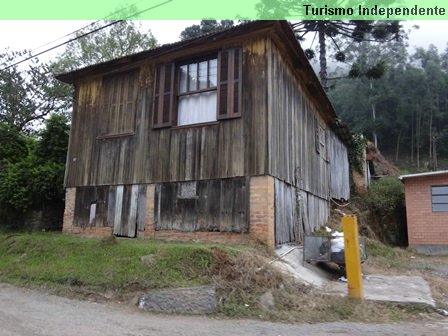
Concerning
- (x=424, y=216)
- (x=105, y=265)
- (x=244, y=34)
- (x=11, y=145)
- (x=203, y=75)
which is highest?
(x=244, y=34)

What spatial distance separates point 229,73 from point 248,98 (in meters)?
0.82

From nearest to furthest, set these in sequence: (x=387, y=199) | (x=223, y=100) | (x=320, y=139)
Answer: (x=223, y=100)
(x=320, y=139)
(x=387, y=199)

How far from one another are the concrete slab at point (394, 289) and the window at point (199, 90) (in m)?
4.60

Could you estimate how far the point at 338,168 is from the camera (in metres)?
18.5

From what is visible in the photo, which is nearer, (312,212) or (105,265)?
(105,265)

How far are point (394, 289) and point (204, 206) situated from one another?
4.55 meters

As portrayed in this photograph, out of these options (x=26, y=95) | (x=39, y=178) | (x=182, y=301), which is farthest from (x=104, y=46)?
(x=182, y=301)

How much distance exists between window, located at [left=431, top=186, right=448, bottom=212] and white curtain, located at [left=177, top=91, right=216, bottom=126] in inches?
463

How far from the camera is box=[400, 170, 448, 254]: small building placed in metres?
16.0

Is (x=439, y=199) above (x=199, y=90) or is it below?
below

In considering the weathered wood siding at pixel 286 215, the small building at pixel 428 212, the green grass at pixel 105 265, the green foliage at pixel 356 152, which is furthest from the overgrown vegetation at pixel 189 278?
the green foliage at pixel 356 152

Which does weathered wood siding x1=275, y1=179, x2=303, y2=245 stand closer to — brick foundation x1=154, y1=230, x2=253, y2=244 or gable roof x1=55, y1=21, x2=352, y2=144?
brick foundation x1=154, y1=230, x2=253, y2=244

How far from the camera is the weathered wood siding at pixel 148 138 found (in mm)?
9250

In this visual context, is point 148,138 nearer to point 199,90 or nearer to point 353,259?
point 199,90
